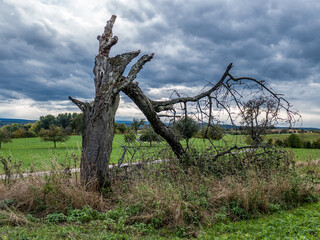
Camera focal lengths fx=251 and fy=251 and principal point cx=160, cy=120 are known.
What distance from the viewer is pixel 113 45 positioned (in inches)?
338

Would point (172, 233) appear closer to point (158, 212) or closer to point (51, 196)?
point (158, 212)

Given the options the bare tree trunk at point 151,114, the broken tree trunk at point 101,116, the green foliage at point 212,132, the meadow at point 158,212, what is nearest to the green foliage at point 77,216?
the meadow at point 158,212

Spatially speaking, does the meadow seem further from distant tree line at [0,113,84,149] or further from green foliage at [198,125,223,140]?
distant tree line at [0,113,84,149]

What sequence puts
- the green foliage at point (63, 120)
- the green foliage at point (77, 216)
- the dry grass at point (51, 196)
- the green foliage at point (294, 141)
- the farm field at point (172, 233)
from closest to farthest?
the farm field at point (172, 233) → the green foliage at point (77, 216) → the dry grass at point (51, 196) → the green foliage at point (294, 141) → the green foliage at point (63, 120)

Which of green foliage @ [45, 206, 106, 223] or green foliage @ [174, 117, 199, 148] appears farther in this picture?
green foliage @ [174, 117, 199, 148]

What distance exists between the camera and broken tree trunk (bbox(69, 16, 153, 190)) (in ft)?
23.5

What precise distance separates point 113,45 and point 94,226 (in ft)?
19.2

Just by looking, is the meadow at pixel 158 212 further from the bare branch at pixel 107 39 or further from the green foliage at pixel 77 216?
the bare branch at pixel 107 39

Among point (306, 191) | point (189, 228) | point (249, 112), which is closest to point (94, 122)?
point (189, 228)

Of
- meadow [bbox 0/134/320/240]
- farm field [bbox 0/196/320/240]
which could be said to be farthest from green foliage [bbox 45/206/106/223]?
farm field [bbox 0/196/320/240]

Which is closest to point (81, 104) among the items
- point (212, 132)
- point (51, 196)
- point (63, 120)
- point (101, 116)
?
point (101, 116)

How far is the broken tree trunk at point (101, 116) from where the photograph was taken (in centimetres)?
718

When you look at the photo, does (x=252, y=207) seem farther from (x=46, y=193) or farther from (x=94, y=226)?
(x=46, y=193)

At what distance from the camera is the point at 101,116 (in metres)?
7.30
